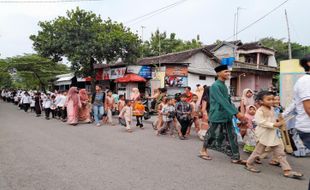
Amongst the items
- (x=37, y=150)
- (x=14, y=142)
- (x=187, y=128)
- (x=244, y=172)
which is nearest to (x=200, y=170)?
(x=244, y=172)

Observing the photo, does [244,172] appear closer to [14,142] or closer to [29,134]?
[14,142]

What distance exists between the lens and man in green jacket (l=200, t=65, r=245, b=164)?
497cm

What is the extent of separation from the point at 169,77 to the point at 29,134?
13594 mm

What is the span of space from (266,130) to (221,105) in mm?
892

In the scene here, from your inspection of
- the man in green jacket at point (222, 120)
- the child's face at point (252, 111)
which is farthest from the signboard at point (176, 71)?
the man in green jacket at point (222, 120)

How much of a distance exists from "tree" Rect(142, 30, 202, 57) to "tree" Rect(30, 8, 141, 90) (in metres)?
12.0

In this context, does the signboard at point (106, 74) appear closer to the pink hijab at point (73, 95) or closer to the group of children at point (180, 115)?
the pink hijab at point (73, 95)

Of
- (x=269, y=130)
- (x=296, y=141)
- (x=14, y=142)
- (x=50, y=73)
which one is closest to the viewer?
(x=269, y=130)

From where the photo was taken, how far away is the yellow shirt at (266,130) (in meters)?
4.48

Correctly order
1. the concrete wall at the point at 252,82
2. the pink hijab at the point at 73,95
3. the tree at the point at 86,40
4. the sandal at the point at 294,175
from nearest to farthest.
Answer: the sandal at the point at 294,175 < the pink hijab at the point at 73,95 < the tree at the point at 86,40 < the concrete wall at the point at 252,82

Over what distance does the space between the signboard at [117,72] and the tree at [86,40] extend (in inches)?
74.2

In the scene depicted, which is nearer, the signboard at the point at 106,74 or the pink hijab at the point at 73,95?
the pink hijab at the point at 73,95

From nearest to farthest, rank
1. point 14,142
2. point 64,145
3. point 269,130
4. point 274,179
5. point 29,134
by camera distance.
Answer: point 274,179 → point 269,130 → point 64,145 → point 14,142 → point 29,134

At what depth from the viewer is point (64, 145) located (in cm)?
681
